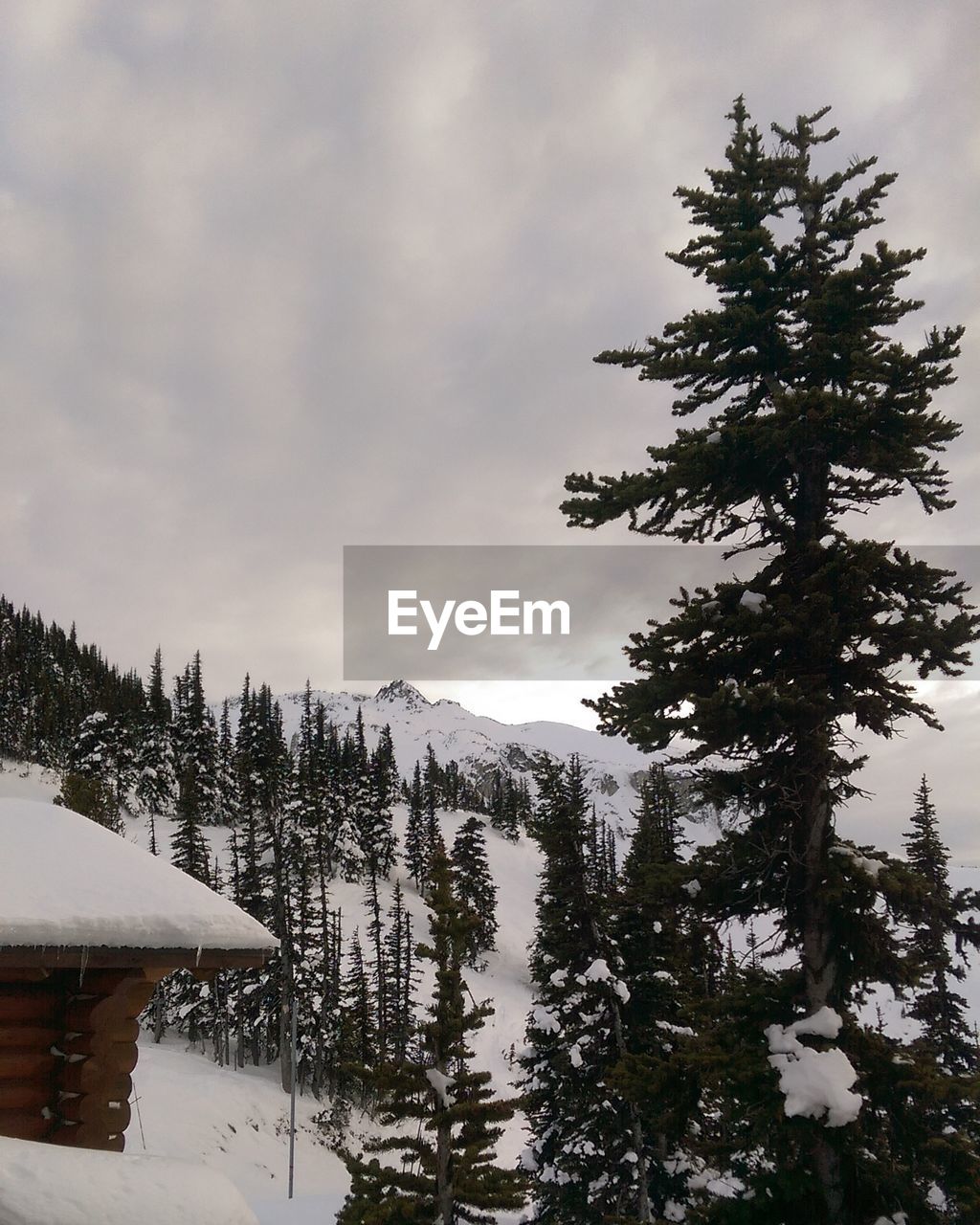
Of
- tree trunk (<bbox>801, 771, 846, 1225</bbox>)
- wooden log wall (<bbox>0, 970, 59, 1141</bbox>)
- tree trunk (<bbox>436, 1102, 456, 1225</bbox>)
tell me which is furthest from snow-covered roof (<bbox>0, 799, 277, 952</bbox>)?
tree trunk (<bbox>436, 1102, 456, 1225</bbox>)

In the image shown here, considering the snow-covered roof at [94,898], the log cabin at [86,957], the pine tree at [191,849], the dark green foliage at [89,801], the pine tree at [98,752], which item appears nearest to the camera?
the snow-covered roof at [94,898]

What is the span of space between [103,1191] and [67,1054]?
4.60m

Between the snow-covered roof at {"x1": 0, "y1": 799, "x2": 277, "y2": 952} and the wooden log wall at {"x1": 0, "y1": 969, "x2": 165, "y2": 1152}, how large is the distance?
86 cm

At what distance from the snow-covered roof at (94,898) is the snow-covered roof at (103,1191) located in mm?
2659

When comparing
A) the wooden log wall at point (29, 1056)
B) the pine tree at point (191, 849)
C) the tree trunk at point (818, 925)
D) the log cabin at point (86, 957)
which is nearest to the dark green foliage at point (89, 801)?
the pine tree at point (191, 849)

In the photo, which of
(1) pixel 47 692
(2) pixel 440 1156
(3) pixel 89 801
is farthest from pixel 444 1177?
(1) pixel 47 692

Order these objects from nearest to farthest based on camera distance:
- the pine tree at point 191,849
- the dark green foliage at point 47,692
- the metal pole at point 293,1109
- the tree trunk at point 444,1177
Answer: the tree trunk at point 444,1177 → the metal pole at point 293,1109 → the pine tree at point 191,849 → the dark green foliage at point 47,692

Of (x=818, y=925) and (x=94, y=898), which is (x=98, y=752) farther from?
(x=818, y=925)

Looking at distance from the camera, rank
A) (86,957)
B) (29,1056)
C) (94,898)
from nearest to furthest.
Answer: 1. (86,957)
2. (94,898)
3. (29,1056)

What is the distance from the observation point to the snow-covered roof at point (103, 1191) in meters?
3.49

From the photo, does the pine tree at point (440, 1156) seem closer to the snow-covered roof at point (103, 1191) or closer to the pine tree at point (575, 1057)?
the pine tree at point (575, 1057)

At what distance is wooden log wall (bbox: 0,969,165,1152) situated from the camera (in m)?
7.12

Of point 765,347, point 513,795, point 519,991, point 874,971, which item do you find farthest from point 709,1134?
point 513,795

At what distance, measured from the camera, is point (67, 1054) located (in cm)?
733
